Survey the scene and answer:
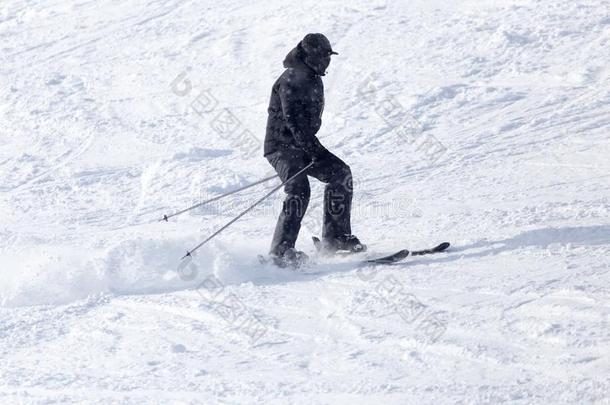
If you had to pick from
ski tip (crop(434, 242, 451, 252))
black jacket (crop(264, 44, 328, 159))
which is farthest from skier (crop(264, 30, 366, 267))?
ski tip (crop(434, 242, 451, 252))

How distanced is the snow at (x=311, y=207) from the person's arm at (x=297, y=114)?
939mm

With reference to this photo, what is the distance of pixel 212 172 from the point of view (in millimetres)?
10172

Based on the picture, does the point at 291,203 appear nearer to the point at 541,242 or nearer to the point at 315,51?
the point at 315,51

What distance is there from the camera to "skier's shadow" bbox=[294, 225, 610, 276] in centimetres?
669

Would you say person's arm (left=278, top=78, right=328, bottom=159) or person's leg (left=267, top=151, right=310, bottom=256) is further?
person's leg (left=267, top=151, right=310, bottom=256)

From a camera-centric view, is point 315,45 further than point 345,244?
No

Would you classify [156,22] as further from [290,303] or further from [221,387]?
[221,387]

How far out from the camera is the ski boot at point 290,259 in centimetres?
683

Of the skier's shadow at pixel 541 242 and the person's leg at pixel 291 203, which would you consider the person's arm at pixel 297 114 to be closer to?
the person's leg at pixel 291 203

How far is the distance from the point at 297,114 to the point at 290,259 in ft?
3.45

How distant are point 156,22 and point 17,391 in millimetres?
11732

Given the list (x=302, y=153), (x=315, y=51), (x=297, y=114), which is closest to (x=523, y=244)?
(x=302, y=153)

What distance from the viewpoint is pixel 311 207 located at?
349 inches

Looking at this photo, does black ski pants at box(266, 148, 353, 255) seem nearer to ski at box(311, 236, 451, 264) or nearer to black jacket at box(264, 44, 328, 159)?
black jacket at box(264, 44, 328, 159)
